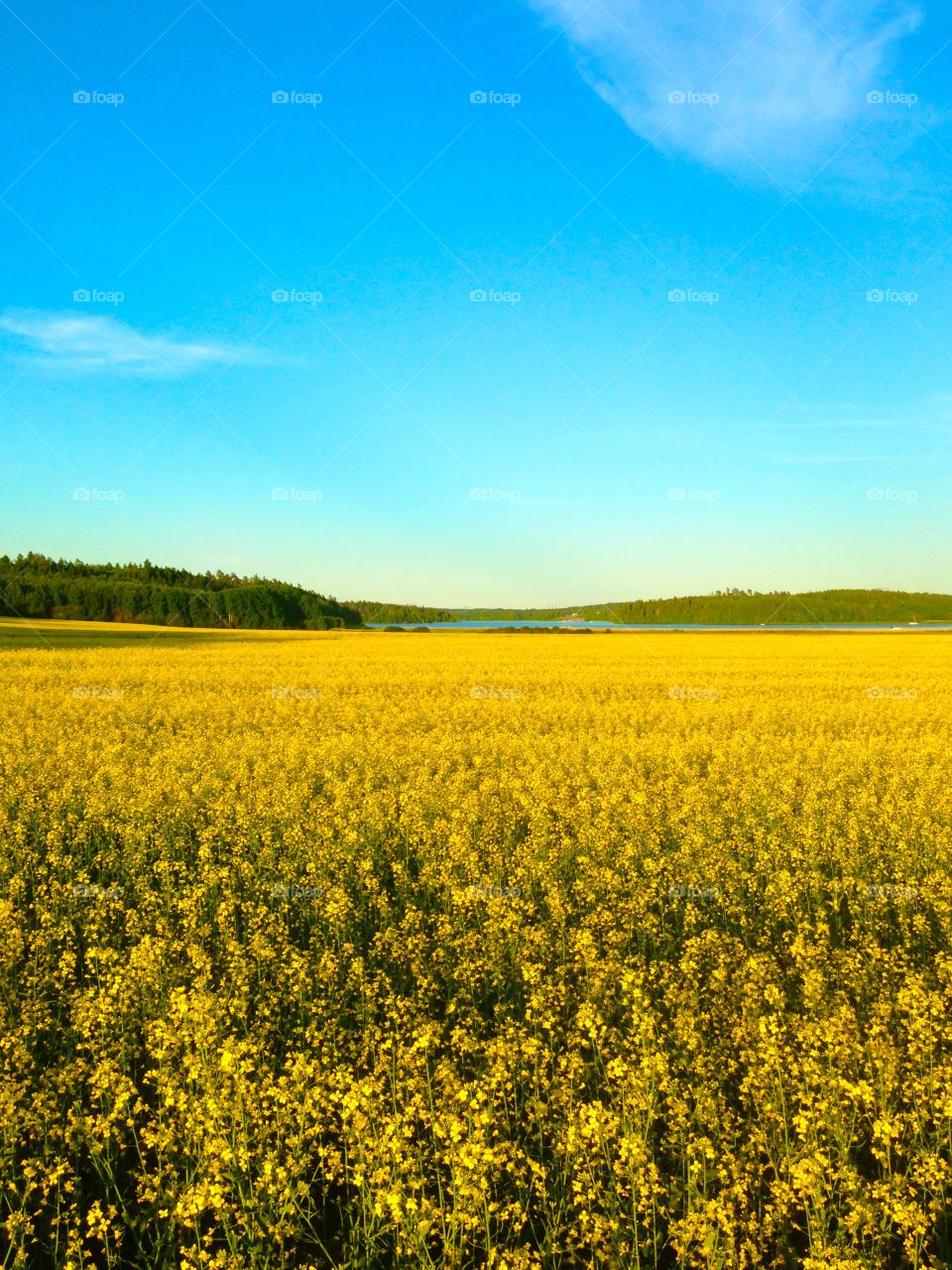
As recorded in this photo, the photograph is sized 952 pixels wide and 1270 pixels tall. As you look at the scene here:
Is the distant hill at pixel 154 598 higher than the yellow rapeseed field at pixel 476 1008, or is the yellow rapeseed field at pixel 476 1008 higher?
the distant hill at pixel 154 598

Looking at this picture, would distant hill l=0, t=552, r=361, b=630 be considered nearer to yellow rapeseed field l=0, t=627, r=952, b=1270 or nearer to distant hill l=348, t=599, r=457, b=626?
distant hill l=348, t=599, r=457, b=626

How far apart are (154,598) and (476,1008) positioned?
101 m

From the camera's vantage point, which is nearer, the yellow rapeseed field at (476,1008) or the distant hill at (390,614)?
the yellow rapeseed field at (476,1008)

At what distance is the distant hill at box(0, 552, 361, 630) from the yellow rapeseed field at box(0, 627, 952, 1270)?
3456 inches

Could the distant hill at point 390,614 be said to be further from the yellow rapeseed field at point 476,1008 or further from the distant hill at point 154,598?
the yellow rapeseed field at point 476,1008

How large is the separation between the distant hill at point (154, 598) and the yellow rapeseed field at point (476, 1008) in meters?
87.8

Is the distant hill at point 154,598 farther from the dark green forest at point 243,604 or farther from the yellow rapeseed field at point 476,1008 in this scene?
the yellow rapeseed field at point 476,1008

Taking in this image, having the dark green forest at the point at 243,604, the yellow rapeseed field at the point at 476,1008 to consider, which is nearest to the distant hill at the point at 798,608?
the dark green forest at the point at 243,604

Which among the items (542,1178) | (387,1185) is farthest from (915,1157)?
(387,1185)

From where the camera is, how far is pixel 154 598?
95.7 meters

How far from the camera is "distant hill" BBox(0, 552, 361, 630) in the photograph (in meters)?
90.4

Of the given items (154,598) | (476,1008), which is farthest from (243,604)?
(476,1008)

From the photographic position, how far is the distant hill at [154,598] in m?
90.4

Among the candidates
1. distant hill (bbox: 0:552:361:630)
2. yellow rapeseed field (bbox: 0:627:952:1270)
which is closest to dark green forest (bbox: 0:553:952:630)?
distant hill (bbox: 0:552:361:630)
